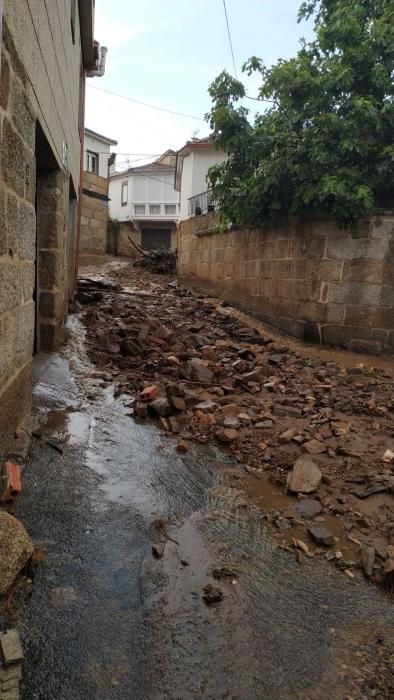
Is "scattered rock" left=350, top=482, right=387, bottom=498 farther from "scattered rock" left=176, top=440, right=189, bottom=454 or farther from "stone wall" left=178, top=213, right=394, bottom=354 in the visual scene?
"stone wall" left=178, top=213, right=394, bottom=354

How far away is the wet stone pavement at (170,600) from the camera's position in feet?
5.05

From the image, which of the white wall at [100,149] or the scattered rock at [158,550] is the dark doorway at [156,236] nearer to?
the white wall at [100,149]

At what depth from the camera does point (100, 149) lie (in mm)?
25016

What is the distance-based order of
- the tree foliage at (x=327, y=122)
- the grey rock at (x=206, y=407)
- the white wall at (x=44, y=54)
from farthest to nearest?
the tree foliage at (x=327, y=122)
the grey rock at (x=206, y=407)
the white wall at (x=44, y=54)

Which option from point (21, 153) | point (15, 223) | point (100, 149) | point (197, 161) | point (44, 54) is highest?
point (100, 149)

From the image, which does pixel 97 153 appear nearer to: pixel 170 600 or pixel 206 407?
pixel 206 407

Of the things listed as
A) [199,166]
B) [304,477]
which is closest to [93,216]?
[199,166]

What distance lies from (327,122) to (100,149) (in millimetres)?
21414

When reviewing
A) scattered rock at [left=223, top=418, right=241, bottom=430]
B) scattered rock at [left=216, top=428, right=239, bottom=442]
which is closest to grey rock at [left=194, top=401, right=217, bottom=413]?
scattered rock at [left=223, top=418, right=241, bottom=430]

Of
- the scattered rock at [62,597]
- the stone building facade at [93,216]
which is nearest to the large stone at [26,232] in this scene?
the scattered rock at [62,597]

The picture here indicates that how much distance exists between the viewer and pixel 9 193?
83.1 inches

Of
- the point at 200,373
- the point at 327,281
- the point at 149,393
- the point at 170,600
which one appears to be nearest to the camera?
the point at 170,600

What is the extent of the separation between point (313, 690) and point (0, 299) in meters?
1.93

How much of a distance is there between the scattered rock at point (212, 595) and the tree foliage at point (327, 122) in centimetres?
560
